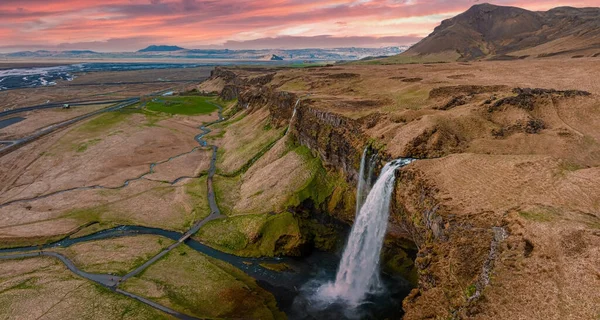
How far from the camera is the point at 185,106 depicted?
6644 inches

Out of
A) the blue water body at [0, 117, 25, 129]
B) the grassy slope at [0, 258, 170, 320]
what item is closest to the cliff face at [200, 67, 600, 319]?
the grassy slope at [0, 258, 170, 320]

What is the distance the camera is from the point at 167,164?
90.8 meters

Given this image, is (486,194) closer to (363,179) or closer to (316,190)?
(363,179)

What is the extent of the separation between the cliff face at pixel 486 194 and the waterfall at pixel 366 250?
1945 mm

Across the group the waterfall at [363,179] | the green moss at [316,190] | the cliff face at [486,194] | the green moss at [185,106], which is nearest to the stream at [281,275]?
the cliff face at [486,194]

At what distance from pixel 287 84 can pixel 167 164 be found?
51160mm

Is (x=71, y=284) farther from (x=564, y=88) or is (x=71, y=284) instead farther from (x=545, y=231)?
(x=564, y=88)

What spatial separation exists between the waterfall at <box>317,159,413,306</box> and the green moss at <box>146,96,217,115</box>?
125922mm

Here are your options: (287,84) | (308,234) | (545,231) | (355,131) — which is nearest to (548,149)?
(545,231)

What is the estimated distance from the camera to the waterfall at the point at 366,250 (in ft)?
141

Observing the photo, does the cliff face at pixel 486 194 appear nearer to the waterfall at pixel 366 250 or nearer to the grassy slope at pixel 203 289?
the waterfall at pixel 366 250

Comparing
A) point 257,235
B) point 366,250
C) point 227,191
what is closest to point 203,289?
point 257,235

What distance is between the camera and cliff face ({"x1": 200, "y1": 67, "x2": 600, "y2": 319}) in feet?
82.5

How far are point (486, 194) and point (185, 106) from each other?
155m
